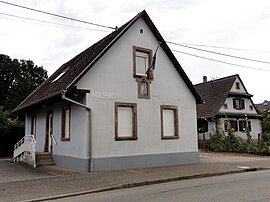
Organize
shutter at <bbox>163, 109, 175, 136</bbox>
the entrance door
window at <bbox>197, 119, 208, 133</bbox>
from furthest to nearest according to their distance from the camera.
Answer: window at <bbox>197, 119, 208, 133</bbox> → the entrance door → shutter at <bbox>163, 109, 175, 136</bbox>

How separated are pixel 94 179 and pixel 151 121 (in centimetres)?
533

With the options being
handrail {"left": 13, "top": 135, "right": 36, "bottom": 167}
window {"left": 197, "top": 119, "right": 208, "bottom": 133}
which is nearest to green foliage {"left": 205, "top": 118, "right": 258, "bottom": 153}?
window {"left": 197, "top": 119, "right": 208, "bottom": 133}

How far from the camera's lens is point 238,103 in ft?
117

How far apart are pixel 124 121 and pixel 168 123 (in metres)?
2.89

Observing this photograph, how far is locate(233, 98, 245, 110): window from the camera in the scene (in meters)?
35.3

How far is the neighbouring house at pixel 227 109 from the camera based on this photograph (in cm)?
3316

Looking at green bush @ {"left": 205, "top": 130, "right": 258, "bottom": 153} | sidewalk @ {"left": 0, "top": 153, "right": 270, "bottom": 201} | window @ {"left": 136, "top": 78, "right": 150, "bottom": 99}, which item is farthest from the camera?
green bush @ {"left": 205, "top": 130, "right": 258, "bottom": 153}

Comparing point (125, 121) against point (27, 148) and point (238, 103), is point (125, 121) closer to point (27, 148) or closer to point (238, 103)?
point (27, 148)

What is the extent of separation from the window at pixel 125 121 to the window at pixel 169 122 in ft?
5.89

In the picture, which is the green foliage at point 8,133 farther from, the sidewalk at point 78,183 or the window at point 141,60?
the window at point 141,60

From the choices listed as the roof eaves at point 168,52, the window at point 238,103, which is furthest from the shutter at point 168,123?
the window at point 238,103

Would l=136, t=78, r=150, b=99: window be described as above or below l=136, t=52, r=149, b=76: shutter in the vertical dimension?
below

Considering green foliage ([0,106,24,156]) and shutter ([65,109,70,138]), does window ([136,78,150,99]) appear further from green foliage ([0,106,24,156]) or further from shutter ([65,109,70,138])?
green foliage ([0,106,24,156])

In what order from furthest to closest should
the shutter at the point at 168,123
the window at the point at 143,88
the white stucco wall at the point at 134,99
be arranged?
the shutter at the point at 168,123, the window at the point at 143,88, the white stucco wall at the point at 134,99
